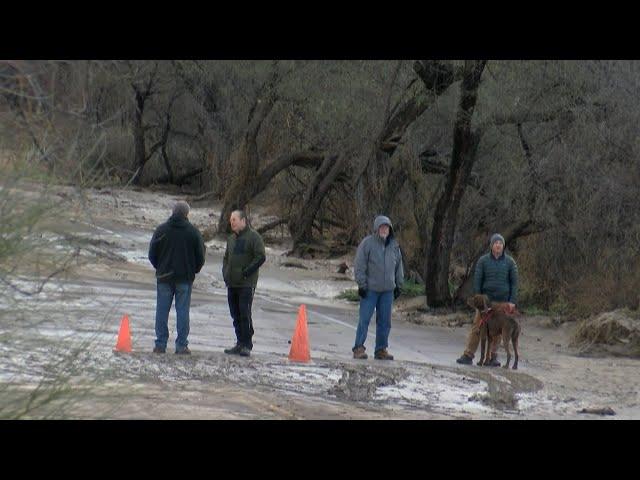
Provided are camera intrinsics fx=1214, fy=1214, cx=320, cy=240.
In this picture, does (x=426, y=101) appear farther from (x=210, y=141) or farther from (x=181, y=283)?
(x=210, y=141)

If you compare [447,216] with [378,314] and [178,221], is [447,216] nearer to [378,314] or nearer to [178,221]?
[378,314]

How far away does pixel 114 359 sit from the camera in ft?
45.0

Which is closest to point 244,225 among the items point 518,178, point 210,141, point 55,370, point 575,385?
point 575,385

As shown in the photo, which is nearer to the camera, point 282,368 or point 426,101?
point 282,368

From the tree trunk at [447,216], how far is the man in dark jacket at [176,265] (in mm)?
9658

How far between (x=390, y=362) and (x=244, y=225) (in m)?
2.86

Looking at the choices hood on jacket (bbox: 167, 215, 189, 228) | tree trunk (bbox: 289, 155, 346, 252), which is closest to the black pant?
hood on jacket (bbox: 167, 215, 189, 228)

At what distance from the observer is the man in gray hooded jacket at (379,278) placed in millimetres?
16750

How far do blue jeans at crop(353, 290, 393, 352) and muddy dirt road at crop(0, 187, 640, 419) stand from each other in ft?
1.23

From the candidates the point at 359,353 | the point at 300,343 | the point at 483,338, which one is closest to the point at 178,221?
the point at 300,343

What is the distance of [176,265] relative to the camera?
50.0 feet

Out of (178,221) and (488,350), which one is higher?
(178,221)

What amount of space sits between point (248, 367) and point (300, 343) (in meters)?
0.95

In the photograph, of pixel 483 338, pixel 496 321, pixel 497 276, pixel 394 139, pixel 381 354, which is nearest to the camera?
pixel 496 321
